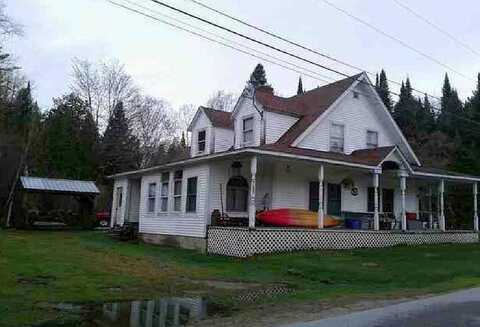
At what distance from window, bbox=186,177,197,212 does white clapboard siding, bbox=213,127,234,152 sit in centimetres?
380

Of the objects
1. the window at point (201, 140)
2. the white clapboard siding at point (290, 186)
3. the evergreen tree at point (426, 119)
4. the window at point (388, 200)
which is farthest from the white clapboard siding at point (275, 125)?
the evergreen tree at point (426, 119)

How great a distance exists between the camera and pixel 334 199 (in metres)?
25.5

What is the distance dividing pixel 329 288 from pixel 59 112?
1683 inches

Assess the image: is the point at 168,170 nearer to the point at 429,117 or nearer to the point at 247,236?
the point at 247,236

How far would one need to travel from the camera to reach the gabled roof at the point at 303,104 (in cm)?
2506

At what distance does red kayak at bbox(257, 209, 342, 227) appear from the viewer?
21.9m

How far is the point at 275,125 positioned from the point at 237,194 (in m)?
3.94

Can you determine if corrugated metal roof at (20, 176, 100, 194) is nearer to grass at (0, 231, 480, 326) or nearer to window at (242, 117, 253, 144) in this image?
window at (242, 117, 253, 144)

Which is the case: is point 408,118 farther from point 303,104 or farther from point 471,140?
point 303,104

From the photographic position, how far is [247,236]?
65.1ft

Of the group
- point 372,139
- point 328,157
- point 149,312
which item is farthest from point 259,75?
point 149,312

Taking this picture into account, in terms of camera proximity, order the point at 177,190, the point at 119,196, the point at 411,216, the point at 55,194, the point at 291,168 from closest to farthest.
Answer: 1. the point at 291,168
2. the point at 177,190
3. the point at 411,216
4. the point at 119,196
5. the point at 55,194

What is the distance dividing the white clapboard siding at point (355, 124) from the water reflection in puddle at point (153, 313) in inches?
601

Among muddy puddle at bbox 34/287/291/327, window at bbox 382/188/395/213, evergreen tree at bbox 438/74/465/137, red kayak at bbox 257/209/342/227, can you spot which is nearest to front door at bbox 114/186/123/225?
red kayak at bbox 257/209/342/227
